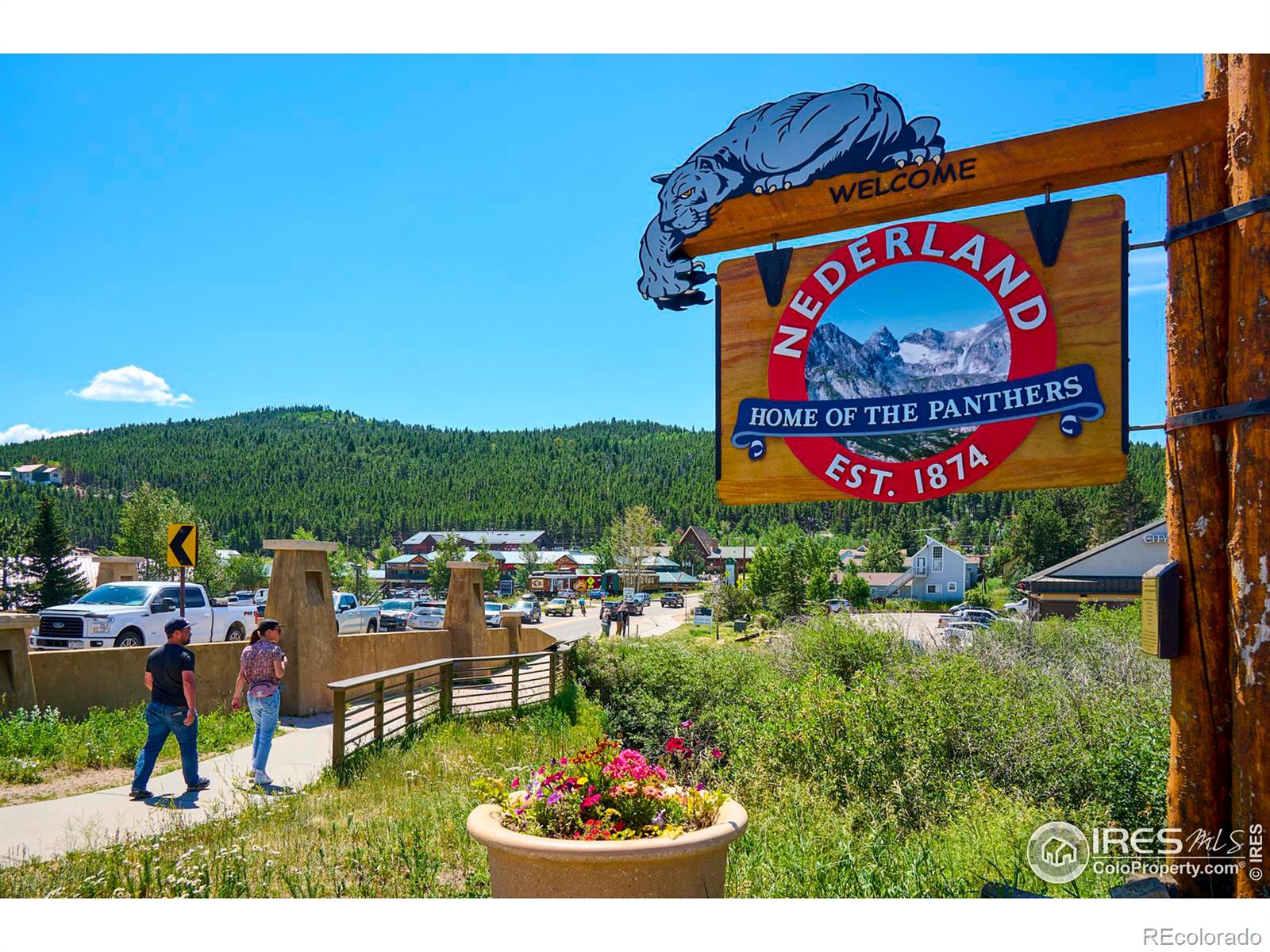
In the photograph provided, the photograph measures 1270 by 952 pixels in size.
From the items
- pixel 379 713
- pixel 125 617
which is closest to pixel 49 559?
pixel 125 617

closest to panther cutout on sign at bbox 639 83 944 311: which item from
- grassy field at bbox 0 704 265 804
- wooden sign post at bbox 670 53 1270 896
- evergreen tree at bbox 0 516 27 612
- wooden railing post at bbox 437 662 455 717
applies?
wooden sign post at bbox 670 53 1270 896

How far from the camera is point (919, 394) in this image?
527 cm

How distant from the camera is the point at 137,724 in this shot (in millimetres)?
11453

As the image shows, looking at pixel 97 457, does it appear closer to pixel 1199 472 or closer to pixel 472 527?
pixel 472 527

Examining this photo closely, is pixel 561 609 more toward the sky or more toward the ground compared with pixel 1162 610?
more toward the ground

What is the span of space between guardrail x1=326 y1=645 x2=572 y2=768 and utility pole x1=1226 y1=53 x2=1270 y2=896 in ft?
25.8

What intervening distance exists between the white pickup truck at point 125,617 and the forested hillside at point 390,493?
122700 millimetres

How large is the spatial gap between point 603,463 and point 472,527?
42203 millimetres

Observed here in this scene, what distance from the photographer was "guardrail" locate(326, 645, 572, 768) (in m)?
10.3

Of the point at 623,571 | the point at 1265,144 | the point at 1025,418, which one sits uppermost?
the point at 1265,144

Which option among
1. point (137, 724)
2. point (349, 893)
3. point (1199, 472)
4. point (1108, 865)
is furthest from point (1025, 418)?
point (137, 724)

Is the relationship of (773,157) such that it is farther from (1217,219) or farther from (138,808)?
(138,808)

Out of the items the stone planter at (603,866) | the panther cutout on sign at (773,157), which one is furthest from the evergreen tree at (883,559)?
the stone planter at (603,866)

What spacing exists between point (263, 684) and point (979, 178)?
811cm
